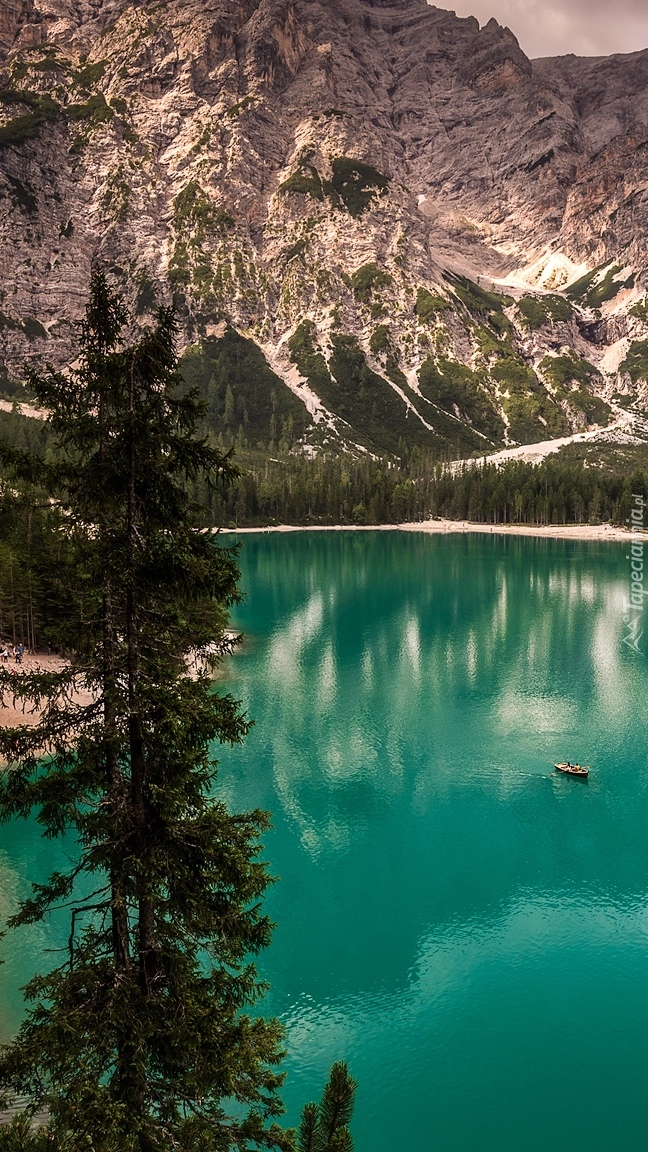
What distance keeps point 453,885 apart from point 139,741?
32605mm

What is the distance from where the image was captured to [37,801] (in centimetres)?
1260

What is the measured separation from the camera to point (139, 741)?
12898mm

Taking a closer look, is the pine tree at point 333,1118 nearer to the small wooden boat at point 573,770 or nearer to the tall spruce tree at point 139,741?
the tall spruce tree at point 139,741

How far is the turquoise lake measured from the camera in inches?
1046

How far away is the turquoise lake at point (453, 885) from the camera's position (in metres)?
26.6

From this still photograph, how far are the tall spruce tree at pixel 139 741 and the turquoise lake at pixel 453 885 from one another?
16312 millimetres

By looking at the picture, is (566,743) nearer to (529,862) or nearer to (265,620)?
(529,862)

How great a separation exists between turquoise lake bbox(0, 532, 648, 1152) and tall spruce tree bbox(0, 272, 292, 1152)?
53.5 ft

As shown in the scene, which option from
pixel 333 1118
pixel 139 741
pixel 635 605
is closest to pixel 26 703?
pixel 139 741

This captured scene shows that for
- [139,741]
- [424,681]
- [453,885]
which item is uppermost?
[139,741]

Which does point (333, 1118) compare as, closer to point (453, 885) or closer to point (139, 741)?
point (139, 741)

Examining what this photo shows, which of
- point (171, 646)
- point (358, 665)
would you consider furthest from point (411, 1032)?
point (358, 665)

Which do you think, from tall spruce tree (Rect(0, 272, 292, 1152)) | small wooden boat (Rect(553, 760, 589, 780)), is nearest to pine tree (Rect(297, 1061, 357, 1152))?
tall spruce tree (Rect(0, 272, 292, 1152))

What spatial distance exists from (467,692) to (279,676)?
2138cm
